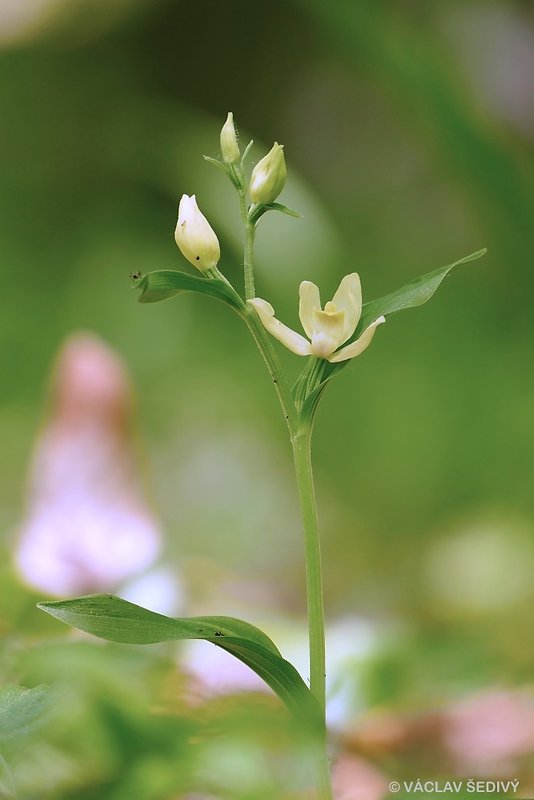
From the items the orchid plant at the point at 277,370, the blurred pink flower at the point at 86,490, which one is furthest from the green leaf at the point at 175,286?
the blurred pink flower at the point at 86,490

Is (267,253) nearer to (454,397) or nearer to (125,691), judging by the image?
(454,397)

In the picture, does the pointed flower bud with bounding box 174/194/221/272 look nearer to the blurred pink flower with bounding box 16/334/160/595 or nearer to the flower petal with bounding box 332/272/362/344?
the flower petal with bounding box 332/272/362/344

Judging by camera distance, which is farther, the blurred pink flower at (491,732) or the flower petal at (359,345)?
the blurred pink flower at (491,732)

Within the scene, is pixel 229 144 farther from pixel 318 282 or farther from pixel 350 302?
pixel 318 282

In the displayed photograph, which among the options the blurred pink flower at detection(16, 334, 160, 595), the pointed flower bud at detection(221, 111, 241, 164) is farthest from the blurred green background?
the pointed flower bud at detection(221, 111, 241, 164)

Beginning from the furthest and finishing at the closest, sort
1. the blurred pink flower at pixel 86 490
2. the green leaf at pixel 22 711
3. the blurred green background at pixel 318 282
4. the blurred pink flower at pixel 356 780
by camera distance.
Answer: the blurred green background at pixel 318 282 → the blurred pink flower at pixel 86 490 → the blurred pink flower at pixel 356 780 → the green leaf at pixel 22 711

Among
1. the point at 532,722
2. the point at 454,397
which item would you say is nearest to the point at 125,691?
the point at 532,722

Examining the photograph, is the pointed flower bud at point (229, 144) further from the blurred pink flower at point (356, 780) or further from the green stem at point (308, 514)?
the blurred pink flower at point (356, 780)
